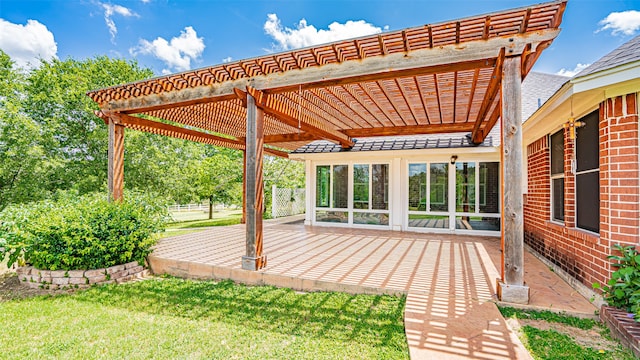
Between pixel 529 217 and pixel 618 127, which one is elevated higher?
pixel 618 127

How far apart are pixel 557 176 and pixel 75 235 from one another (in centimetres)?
787

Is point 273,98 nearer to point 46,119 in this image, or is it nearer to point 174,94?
point 174,94

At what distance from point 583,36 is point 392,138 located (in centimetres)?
1006

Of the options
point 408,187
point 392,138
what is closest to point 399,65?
point 408,187

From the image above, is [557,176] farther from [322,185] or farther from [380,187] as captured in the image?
[322,185]

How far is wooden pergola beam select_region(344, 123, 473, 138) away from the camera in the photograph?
761 centimetres

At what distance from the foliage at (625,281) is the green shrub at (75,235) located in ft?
21.4

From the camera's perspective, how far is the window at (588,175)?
349cm

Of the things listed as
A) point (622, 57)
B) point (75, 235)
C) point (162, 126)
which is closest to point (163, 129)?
point (162, 126)

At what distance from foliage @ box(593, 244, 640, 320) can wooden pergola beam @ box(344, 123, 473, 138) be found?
5.09 meters

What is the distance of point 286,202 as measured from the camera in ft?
46.7

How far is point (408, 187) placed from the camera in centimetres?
894

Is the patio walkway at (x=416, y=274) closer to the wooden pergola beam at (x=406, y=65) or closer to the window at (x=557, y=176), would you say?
the window at (x=557, y=176)

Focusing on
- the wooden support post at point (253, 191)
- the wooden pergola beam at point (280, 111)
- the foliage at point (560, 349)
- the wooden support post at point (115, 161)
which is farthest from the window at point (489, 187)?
the wooden support post at point (115, 161)
